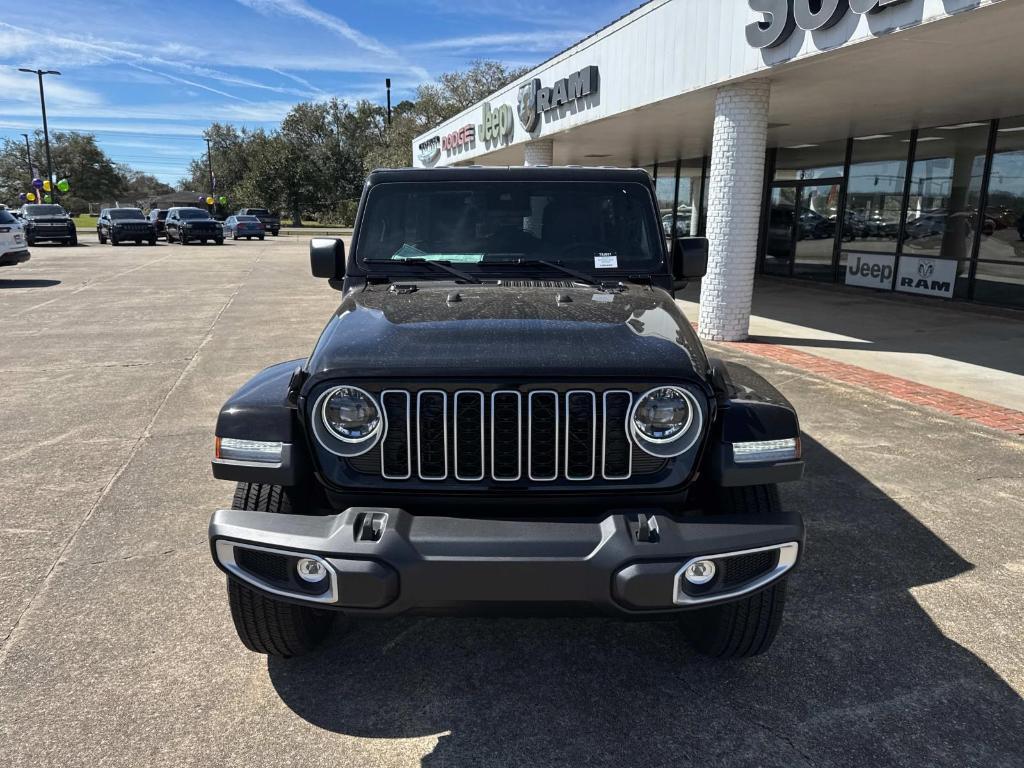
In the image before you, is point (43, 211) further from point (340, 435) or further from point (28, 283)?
point (340, 435)

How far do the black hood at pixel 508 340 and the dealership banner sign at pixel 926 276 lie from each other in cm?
1232

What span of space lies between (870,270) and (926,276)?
4.65 feet

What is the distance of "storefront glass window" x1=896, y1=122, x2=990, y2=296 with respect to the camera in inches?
497

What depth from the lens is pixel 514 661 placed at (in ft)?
9.31

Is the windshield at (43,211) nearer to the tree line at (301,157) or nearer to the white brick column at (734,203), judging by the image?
the tree line at (301,157)

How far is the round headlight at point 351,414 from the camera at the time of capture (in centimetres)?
233

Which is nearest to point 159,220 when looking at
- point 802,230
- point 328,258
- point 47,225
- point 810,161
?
point 47,225

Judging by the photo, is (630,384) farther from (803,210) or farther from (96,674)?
(803,210)

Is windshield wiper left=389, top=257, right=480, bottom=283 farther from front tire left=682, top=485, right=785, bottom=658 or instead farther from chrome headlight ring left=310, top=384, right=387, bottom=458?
front tire left=682, top=485, right=785, bottom=658

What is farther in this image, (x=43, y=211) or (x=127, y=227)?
(x=127, y=227)

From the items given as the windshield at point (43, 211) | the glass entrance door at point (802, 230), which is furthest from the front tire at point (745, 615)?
the windshield at point (43, 211)

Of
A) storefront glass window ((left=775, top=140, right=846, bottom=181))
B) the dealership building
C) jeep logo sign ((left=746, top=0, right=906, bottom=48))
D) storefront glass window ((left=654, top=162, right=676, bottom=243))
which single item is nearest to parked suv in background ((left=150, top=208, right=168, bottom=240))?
the dealership building

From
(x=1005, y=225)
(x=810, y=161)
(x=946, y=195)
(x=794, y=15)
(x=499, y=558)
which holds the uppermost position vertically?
(x=794, y=15)

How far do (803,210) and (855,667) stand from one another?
52.5 ft
